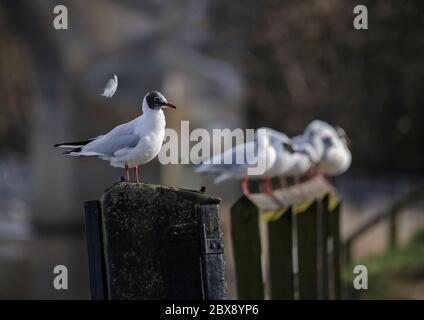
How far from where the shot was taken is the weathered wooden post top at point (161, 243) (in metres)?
3.42

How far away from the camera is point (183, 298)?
3457 millimetres

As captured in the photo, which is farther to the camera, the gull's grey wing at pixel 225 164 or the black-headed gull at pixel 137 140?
the gull's grey wing at pixel 225 164

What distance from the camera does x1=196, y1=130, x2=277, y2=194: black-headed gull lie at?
20.5ft

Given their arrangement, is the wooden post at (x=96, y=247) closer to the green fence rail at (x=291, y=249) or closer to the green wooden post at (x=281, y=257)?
the green fence rail at (x=291, y=249)

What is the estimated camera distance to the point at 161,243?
→ 343 centimetres

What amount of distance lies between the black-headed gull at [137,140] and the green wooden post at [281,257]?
1.90 meters

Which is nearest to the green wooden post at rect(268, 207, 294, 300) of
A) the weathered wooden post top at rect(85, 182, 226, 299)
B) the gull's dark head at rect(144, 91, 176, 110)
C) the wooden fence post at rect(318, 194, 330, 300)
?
the wooden fence post at rect(318, 194, 330, 300)

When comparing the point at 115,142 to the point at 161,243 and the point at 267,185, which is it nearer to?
the point at 161,243

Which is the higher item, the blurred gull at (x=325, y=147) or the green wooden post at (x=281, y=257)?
the blurred gull at (x=325, y=147)

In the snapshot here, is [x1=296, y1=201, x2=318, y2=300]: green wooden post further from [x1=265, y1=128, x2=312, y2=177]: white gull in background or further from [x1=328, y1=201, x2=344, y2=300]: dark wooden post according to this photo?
[x1=328, y1=201, x2=344, y2=300]: dark wooden post

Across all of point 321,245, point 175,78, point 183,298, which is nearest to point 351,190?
point 175,78

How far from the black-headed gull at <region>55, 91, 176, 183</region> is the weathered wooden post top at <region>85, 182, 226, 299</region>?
21.5 inches

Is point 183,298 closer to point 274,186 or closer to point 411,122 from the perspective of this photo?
point 274,186

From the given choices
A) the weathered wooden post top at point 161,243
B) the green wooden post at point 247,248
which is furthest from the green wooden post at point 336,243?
the weathered wooden post top at point 161,243
